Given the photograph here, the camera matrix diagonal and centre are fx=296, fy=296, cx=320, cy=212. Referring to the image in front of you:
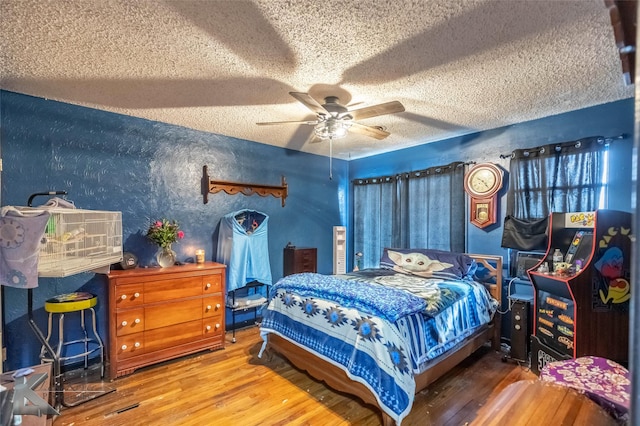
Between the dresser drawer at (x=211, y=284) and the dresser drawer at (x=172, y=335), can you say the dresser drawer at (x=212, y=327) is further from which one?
the dresser drawer at (x=211, y=284)

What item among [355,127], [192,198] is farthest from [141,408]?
[355,127]

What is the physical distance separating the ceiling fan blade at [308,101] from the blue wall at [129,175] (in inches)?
76.2

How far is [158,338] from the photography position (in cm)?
284

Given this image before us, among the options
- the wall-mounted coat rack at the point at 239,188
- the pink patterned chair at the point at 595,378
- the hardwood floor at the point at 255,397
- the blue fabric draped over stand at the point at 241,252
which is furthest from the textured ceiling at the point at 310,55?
the hardwood floor at the point at 255,397

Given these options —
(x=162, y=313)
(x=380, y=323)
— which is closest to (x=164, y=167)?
(x=162, y=313)

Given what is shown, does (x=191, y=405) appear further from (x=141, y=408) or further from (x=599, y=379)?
(x=599, y=379)

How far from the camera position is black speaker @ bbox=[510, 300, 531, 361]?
2834 mm

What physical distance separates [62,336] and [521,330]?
4.09m

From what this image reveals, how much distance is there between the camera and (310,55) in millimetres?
1962

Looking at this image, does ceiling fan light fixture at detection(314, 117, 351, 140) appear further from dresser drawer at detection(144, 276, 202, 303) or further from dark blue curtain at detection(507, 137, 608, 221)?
dark blue curtain at detection(507, 137, 608, 221)

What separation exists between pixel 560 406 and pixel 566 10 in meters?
1.89

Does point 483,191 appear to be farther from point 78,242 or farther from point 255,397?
point 78,242

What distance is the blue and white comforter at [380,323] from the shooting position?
200cm

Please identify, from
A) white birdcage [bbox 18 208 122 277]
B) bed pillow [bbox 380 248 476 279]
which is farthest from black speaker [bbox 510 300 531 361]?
white birdcage [bbox 18 208 122 277]
